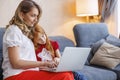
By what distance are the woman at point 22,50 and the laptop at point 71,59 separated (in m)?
0.05

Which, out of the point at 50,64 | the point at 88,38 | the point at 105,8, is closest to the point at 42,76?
the point at 50,64

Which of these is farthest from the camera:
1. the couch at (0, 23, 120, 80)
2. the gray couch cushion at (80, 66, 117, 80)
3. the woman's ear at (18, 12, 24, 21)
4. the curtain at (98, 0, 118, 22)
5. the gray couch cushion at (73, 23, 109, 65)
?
the curtain at (98, 0, 118, 22)

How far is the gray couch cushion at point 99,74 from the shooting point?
8.00 feet

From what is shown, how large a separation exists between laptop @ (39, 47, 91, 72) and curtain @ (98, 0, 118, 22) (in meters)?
2.11

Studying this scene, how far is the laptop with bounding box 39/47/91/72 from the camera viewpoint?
5.52 ft

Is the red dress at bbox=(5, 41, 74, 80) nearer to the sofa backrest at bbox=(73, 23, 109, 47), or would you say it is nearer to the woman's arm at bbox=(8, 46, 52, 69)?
the woman's arm at bbox=(8, 46, 52, 69)

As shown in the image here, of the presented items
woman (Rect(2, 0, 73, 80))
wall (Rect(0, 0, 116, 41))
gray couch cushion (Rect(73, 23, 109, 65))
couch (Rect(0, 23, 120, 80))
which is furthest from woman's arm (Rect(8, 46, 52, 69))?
wall (Rect(0, 0, 116, 41))

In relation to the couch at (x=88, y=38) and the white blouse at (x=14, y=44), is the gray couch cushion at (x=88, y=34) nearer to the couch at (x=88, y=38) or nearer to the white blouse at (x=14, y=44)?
the couch at (x=88, y=38)

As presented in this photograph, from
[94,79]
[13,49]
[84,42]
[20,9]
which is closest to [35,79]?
[13,49]

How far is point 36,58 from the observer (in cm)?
204

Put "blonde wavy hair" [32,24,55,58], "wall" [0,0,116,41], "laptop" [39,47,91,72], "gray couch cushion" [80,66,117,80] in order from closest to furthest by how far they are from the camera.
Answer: "laptop" [39,47,91,72]
"blonde wavy hair" [32,24,55,58]
"gray couch cushion" [80,66,117,80]
"wall" [0,0,116,41]

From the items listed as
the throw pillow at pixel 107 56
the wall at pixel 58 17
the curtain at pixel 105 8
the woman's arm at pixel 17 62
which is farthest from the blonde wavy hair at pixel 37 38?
the curtain at pixel 105 8

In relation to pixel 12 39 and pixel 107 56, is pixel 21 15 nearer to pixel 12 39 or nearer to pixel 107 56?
pixel 12 39

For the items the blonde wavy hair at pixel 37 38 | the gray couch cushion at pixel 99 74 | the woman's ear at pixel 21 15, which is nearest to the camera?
the woman's ear at pixel 21 15
